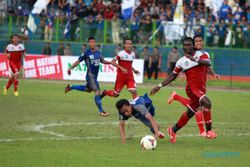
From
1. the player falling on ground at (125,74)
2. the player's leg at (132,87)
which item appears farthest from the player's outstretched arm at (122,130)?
the player's leg at (132,87)

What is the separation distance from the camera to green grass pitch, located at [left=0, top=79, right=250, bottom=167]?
12.3 m

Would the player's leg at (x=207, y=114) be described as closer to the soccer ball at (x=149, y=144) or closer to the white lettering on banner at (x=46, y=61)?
the soccer ball at (x=149, y=144)

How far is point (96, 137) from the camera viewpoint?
15750mm

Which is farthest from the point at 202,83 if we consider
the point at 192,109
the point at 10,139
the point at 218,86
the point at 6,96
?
the point at 218,86

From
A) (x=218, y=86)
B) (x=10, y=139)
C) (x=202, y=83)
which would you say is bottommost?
(x=218, y=86)

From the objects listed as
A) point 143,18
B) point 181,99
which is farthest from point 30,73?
point 181,99

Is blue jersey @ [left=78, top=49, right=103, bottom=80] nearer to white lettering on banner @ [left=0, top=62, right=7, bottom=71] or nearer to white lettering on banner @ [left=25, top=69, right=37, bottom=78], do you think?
white lettering on banner @ [left=25, top=69, right=37, bottom=78]

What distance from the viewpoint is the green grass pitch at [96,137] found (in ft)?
Answer: 40.5

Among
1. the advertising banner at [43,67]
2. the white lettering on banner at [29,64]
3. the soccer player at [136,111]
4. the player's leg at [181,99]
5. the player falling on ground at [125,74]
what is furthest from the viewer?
the white lettering on banner at [29,64]

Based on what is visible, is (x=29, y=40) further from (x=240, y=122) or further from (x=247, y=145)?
(x=247, y=145)

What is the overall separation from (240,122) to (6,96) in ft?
32.9

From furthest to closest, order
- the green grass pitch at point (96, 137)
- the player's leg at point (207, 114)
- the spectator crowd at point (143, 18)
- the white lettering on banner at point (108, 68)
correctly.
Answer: the spectator crowd at point (143, 18), the white lettering on banner at point (108, 68), the player's leg at point (207, 114), the green grass pitch at point (96, 137)

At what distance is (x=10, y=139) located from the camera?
15.0 m

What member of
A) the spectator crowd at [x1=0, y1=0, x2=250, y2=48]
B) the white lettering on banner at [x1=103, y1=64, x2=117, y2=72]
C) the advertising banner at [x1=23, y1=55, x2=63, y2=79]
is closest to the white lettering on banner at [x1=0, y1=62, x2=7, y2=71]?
the advertising banner at [x1=23, y1=55, x2=63, y2=79]
